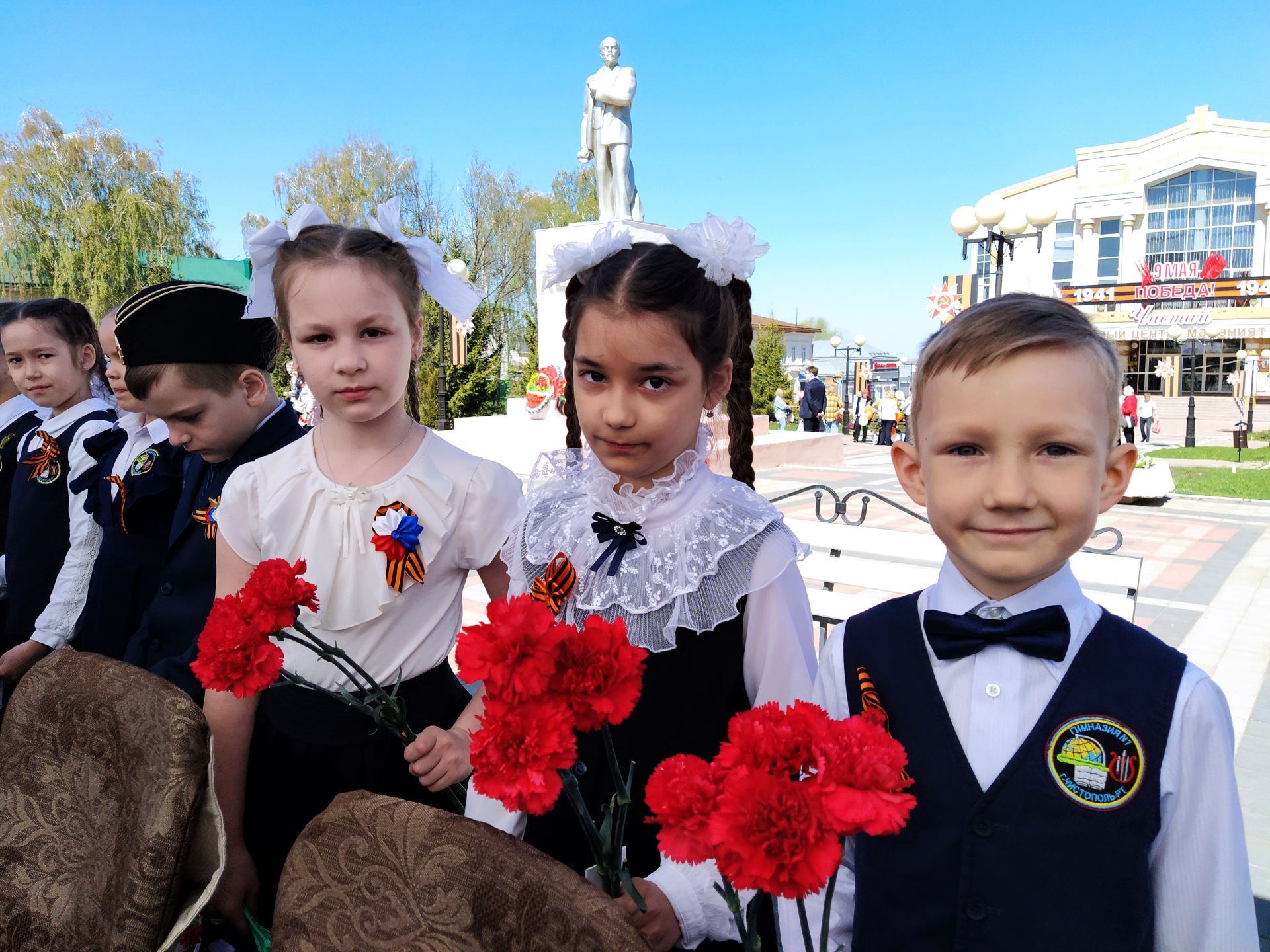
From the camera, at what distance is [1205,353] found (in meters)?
32.5

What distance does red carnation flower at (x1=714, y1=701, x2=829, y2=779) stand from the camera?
1.78 ft

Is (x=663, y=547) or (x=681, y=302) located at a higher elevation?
(x=681, y=302)

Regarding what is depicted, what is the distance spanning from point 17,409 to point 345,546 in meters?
2.75

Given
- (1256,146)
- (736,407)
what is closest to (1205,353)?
(1256,146)

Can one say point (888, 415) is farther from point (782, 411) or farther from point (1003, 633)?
point (1003, 633)

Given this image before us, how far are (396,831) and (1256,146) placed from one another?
4147cm

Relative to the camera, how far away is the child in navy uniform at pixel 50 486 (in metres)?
2.26

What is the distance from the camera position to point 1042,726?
38.2 inches

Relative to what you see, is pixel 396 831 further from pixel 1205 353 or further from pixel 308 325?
pixel 1205 353

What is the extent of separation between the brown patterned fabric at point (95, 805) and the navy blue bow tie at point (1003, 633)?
96 centimetres

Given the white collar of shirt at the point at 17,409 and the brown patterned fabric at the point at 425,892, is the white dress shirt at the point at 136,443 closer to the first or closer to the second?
the white collar of shirt at the point at 17,409

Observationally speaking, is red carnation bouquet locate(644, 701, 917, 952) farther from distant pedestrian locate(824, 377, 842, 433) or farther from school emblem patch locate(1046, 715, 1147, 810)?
distant pedestrian locate(824, 377, 842, 433)

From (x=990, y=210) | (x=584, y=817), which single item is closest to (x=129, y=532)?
(x=584, y=817)

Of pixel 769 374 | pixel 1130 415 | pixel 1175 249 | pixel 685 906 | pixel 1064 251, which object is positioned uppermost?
pixel 1064 251
